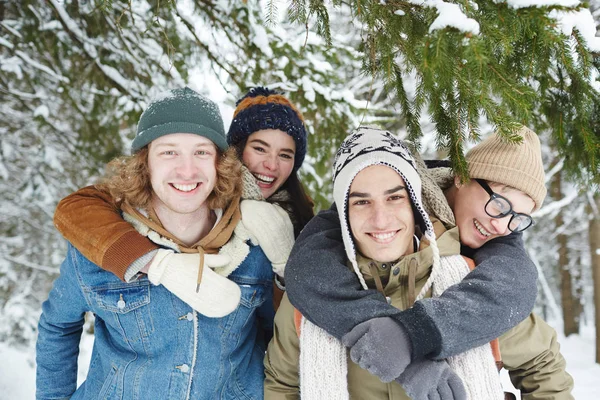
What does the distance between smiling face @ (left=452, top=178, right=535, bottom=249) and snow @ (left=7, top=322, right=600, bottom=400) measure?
5825 mm

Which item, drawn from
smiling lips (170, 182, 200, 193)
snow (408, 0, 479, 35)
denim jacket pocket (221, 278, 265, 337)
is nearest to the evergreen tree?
snow (408, 0, 479, 35)

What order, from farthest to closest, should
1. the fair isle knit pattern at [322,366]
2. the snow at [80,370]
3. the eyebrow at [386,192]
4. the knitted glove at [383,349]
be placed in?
the snow at [80,370], the eyebrow at [386,192], the fair isle knit pattern at [322,366], the knitted glove at [383,349]

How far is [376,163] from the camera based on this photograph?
7.10ft

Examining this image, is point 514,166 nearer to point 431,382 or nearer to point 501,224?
point 501,224

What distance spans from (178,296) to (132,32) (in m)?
3.82

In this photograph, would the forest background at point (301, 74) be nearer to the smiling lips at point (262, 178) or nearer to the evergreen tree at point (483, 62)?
the evergreen tree at point (483, 62)

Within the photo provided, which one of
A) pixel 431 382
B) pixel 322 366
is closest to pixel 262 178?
pixel 322 366

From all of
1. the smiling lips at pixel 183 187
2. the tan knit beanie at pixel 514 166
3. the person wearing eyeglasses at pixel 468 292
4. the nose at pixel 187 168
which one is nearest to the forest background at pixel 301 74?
the tan knit beanie at pixel 514 166

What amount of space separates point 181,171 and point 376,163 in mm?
950

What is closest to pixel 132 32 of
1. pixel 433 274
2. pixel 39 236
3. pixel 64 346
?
pixel 64 346

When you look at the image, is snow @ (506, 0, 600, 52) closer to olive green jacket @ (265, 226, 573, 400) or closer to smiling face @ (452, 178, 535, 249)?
smiling face @ (452, 178, 535, 249)

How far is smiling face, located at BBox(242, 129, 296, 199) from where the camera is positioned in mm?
3059

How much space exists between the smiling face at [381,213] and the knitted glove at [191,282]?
0.70 m

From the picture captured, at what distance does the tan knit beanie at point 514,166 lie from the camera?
2182mm
